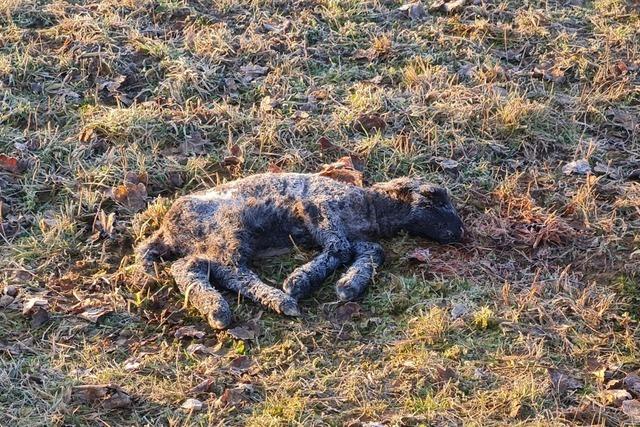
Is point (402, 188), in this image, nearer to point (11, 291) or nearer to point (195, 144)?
point (195, 144)

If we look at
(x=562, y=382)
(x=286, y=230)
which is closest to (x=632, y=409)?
(x=562, y=382)

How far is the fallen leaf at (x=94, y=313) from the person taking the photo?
517 cm

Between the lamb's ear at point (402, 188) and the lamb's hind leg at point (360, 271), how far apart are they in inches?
17.4

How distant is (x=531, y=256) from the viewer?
5.81 meters

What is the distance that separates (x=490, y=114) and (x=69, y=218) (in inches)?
142

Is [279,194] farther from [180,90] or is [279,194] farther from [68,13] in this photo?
[68,13]

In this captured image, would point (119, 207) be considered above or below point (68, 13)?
below

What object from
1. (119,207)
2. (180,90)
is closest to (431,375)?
(119,207)

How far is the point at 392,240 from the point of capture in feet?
19.7

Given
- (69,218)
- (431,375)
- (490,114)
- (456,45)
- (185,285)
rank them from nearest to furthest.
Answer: (431,375)
(185,285)
(69,218)
(490,114)
(456,45)

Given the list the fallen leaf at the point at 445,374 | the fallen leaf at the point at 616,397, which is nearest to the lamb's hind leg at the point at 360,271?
the fallen leaf at the point at 445,374

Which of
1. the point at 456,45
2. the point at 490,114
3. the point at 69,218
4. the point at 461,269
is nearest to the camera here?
the point at 461,269

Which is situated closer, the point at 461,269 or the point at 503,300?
the point at 503,300

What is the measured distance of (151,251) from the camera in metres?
5.62
